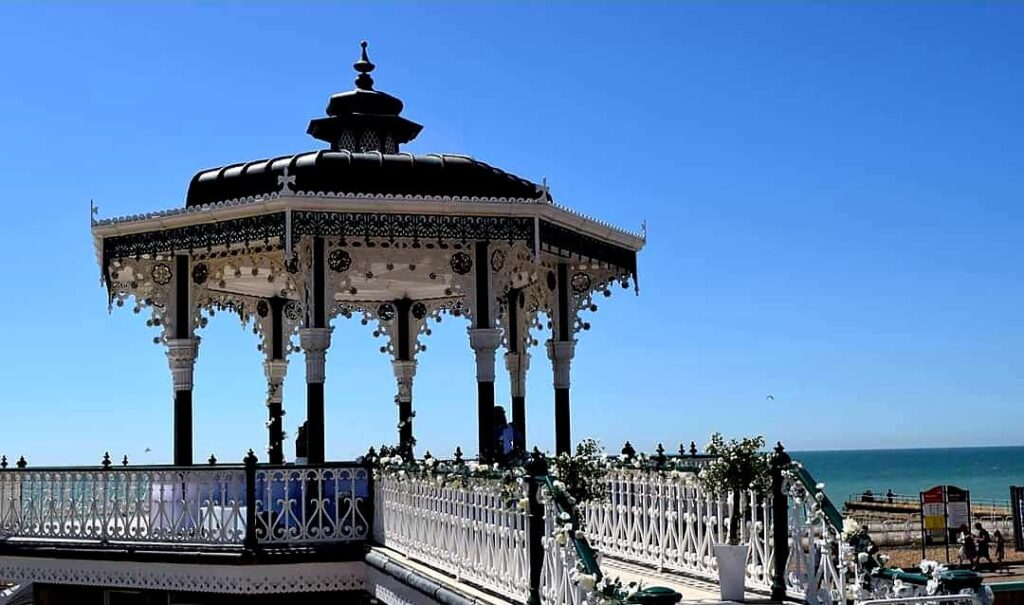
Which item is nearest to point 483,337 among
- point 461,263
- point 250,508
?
point 461,263

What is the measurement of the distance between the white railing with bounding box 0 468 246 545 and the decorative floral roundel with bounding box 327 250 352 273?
10.9ft

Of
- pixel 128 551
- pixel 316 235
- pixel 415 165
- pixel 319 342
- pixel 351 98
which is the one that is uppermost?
pixel 351 98

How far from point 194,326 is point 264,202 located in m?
3.10

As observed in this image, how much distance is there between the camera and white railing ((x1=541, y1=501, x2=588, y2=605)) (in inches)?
273

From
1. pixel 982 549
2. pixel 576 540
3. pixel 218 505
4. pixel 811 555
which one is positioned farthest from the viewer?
pixel 982 549

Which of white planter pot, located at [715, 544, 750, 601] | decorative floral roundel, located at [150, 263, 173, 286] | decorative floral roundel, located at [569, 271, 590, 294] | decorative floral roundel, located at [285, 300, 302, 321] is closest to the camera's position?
white planter pot, located at [715, 544, 750, 601]

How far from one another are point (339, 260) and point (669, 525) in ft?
20.0

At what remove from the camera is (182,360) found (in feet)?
54.2

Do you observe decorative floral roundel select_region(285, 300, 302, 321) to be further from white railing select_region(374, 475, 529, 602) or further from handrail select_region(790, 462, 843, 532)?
handrail select_region(790, 462, 843, 532)

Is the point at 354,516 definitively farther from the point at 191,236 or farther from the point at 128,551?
the point at 191,236

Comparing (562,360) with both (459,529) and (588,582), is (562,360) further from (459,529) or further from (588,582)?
(588,582)

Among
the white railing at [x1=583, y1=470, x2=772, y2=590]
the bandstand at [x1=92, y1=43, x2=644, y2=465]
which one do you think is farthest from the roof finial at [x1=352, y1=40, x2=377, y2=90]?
the white railing at [x1=583, y1=470, x2=772, y2=590]

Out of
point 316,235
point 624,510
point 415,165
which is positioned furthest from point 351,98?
point 624,510

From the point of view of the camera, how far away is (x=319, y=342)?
14594mm
